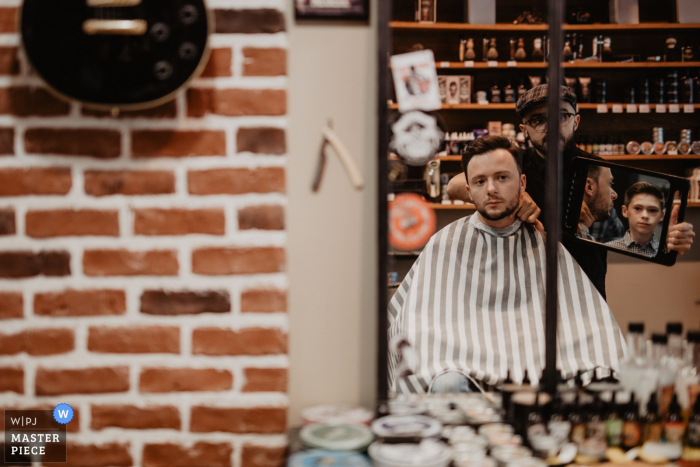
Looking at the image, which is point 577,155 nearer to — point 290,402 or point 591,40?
point 290,402

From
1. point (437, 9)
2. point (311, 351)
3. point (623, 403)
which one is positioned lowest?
point (623, 403)

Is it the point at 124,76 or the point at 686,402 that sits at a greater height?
the point at 124,76

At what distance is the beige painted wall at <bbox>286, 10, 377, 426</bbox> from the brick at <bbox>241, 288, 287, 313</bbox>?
6 cm

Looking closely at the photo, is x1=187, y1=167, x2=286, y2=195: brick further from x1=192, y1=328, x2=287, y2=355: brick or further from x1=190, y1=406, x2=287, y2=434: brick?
x1=190, y1=406, x2=287, y2=434: brick

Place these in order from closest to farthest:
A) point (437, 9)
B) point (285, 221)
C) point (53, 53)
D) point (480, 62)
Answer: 1. point (53, 53)
2. point (285, 221)
3. point (437, 9)
4. point (480, 62)

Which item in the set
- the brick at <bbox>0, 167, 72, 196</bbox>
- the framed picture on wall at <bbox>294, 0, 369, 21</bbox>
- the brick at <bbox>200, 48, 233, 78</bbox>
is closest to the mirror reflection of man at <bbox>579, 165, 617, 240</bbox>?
the framed picture on wall at <bbox>294, 0, 369, 21</bbox>

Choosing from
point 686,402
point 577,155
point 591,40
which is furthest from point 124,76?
point 591,40

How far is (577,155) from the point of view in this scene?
1616 millimetres

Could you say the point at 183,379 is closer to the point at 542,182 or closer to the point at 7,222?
the point at 7,222

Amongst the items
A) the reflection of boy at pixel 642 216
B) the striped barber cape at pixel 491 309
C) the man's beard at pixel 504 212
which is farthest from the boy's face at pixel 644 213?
the man's beard at pixel 504 212

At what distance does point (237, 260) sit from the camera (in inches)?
43.1

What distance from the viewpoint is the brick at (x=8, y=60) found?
3.49 feet

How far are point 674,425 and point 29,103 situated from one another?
5.63 ft

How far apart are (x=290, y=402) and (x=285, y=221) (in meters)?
0.45
